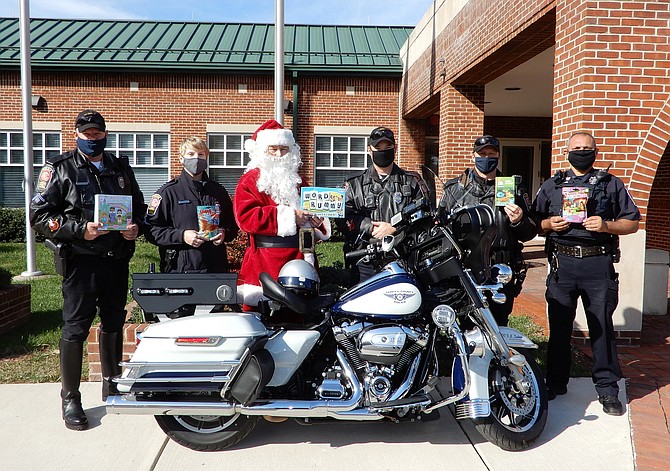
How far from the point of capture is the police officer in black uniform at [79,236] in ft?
11.1

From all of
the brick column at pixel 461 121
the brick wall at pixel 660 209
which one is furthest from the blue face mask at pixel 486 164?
the brick wall at pixel 660 209

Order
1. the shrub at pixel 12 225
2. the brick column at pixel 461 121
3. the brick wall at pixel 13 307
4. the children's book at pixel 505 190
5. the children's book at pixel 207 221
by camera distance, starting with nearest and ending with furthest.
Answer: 1. the children's book at pixel 505 190
2. the children's book at pixel 207 221
3. the brick wall at pixel 13 307
4. the brick column at pixel 461 121
5. the shrub at pixel 12 225

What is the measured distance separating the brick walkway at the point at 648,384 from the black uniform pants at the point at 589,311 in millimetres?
295

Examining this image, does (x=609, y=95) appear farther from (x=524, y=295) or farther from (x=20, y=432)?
(x=20, y=432)

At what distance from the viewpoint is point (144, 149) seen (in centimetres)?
1396

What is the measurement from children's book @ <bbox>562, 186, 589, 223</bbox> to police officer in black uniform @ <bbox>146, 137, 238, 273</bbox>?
240cm

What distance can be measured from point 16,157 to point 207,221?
12721 millimetres

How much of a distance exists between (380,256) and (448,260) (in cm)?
40

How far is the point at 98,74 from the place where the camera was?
44.7 feet

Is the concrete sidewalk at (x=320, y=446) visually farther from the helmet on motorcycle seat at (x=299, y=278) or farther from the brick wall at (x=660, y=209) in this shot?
the brick wall at (x=660, y=209)

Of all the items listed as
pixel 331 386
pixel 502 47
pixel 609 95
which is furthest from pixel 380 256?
pixel 502 47

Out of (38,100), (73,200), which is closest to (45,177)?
(73,200)

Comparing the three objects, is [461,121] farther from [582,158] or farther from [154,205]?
[154,205]

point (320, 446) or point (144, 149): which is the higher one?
point (144, 149)
